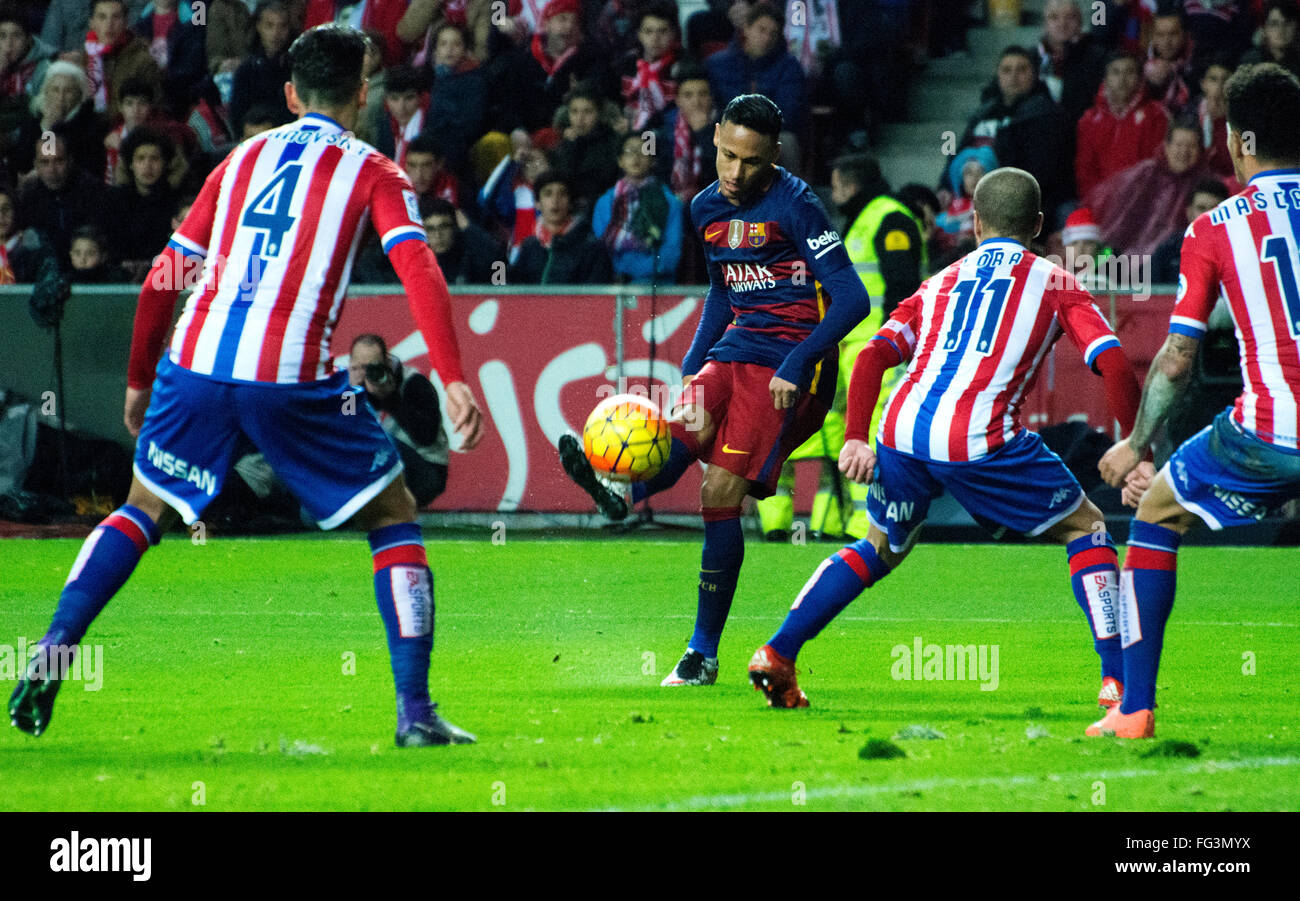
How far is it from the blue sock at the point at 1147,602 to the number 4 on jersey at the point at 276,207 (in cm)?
257

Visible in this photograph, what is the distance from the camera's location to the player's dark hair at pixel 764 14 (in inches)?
582

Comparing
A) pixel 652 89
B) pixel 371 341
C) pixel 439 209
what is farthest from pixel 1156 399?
pixel 652 89

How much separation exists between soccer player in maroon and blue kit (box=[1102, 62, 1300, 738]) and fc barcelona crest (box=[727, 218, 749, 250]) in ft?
6.79

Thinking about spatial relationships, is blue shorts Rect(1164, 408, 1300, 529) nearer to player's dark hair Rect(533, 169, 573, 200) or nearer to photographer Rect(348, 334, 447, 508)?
photographer Rect(348, 334, 447, 508)

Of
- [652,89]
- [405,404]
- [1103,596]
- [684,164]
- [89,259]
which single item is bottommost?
[405,404]

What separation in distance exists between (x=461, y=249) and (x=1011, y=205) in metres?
8.17

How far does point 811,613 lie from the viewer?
20.8 feet

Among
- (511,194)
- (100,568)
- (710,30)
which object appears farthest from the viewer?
(710,30)

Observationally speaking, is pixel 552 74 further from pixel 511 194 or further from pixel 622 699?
pixel 622 699

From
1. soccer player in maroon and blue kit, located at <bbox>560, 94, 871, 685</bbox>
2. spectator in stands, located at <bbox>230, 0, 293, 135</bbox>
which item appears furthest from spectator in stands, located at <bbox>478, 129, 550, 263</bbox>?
soccer player in maroon and blue kit, located at <bbox>560, 94, 871, 685</bbox>

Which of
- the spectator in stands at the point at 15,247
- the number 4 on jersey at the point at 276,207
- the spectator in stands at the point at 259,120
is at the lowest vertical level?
the spectator in stands at the point at 15,247

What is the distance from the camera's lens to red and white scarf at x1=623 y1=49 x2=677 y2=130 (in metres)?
15.2

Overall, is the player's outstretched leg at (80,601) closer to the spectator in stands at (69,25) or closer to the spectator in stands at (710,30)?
the spectator in stands at (710,30)

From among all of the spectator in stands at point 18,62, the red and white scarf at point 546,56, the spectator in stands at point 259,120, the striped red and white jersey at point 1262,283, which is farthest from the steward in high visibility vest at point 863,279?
the spectator in stands at point 18,62
